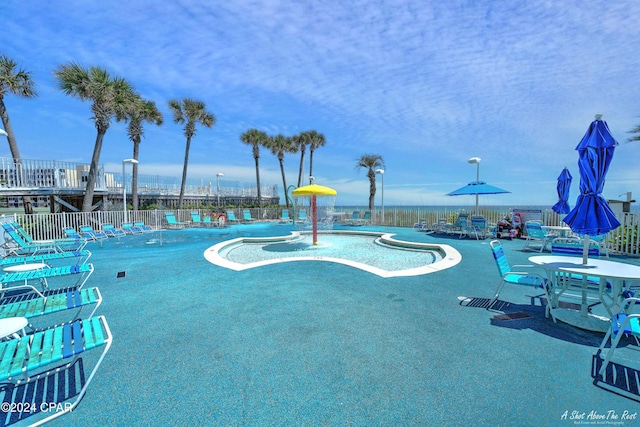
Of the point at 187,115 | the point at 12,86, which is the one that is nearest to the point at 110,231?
the point at 12,86

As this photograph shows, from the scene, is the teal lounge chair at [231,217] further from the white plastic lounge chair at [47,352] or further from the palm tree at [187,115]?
the white plastic lounge chair at [47,352]

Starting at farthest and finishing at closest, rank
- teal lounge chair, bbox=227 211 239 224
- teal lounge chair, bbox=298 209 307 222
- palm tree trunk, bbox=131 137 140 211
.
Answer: teal lounge chair, bbox=298 209 307 222 → teal lounge chair, bbox=227 211 239 224 → palm tree trunk, bbox=131 137 140 211

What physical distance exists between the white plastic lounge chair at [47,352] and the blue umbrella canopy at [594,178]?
17.4 feet

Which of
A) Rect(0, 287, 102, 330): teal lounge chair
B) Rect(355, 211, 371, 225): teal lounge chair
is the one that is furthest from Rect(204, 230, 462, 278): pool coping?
Rect(355, 211, 371, 225): teal lounge chair

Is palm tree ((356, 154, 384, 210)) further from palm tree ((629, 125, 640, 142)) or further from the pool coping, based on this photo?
palm tree ((629, 125, 640, 142))

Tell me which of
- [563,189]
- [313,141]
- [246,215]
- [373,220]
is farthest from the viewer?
[313,141]

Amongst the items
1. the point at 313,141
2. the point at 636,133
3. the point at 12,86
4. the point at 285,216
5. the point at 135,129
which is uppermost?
the point at 313,141

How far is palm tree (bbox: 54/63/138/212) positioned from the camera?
1387cm

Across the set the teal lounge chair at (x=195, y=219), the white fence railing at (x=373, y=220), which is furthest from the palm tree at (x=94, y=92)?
the teal lounge chair at (x=195, y=219)

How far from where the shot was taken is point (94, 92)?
14188mm

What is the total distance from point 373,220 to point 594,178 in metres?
15.9

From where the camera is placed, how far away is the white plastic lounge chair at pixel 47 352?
198 centimetres

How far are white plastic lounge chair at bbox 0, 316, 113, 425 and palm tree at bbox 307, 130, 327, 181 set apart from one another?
1128 inches

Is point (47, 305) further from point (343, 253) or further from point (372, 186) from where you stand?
point (372, 186)
